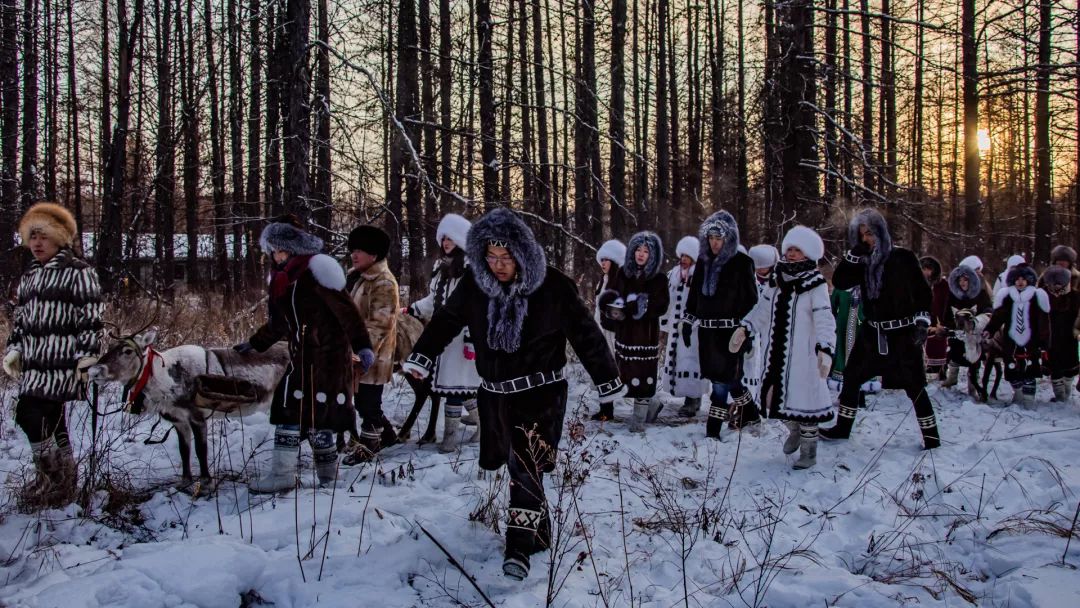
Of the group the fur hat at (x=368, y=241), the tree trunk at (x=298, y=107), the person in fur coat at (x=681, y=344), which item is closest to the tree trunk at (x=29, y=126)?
the tree trunk at (x=298, y=107)

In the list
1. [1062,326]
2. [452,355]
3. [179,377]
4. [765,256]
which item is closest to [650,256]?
[765,256]

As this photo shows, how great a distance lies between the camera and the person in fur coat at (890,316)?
19.0 ft

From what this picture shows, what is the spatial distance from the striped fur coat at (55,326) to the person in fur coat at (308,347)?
1.13m

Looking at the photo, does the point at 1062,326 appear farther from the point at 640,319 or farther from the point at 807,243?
the point at 640,319

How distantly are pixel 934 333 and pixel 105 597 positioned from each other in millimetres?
8996

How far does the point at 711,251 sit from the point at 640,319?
1.04m

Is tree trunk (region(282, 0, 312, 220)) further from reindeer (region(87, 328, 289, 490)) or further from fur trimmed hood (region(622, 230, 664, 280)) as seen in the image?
fur trimmed hood (region(622, 230, 664, 280))

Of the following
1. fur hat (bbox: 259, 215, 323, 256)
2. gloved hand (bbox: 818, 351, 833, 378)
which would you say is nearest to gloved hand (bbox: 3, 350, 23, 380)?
fur hat (bbox: 259, 215, 323, 256)

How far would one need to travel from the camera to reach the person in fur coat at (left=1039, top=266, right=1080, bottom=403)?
26.2ft

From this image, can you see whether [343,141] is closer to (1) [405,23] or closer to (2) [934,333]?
(1) [405,23]

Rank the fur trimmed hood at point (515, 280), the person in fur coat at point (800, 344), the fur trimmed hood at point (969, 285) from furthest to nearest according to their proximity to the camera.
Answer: the fur trimmed hood at point (969, 285)
the person in fur coat at point (800, 344)
the fur trimmed hood at point (515, 280)

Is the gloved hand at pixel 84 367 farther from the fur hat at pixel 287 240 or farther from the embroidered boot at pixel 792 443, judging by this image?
the embroidered boot at pixel 792 443

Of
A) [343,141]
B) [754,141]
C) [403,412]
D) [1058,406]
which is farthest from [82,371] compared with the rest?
[754,141]

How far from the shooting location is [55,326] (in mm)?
4262
